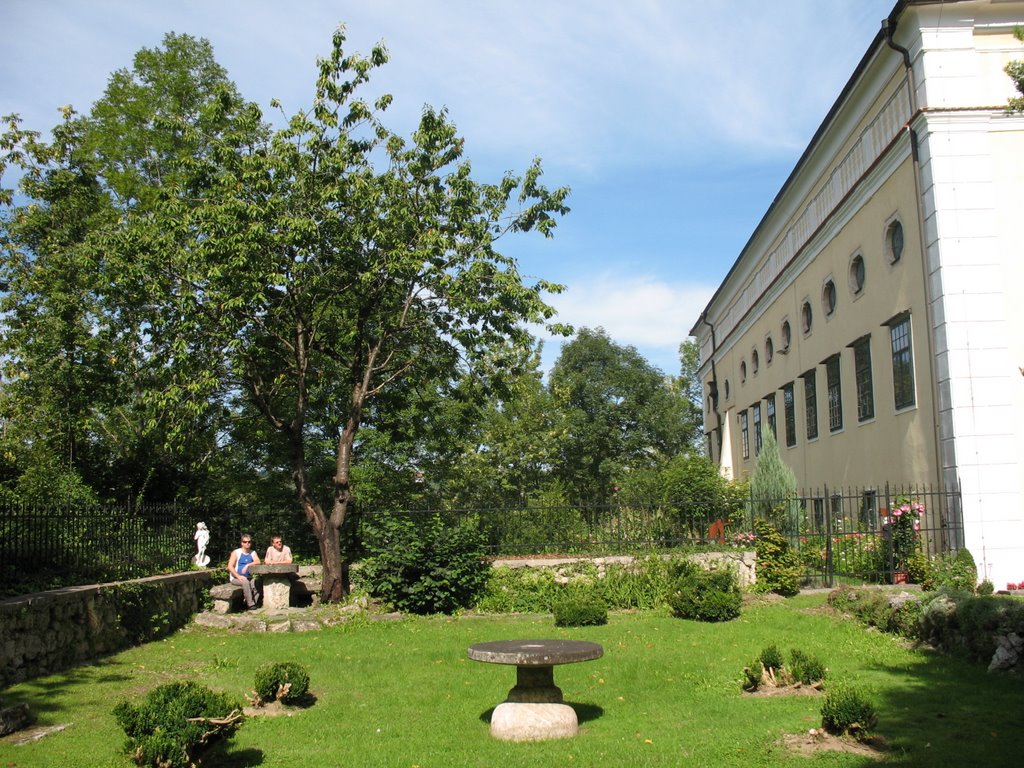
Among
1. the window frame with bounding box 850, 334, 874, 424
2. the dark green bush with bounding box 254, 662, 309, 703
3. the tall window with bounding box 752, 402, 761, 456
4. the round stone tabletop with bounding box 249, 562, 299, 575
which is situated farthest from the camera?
the tall window with bounding box 752, 402, 761, 456

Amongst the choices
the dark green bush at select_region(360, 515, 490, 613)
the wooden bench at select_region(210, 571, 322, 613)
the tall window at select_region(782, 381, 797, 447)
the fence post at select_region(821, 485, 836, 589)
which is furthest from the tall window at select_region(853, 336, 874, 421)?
the wooden bench at select_region(210, 571, 322, 613)

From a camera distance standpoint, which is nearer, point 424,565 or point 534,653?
point 534,653

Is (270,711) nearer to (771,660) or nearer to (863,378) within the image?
(771,660)

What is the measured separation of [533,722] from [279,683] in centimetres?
278

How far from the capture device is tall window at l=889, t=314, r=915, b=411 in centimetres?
1823

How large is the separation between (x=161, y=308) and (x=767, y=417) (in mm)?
22042

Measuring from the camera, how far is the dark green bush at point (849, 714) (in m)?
6.90

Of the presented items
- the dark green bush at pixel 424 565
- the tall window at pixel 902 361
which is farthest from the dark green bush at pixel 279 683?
the tall window at pixel 902 361

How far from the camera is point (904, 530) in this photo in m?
16.5

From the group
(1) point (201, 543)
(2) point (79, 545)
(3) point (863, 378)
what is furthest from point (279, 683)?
(3) point (863, 378)

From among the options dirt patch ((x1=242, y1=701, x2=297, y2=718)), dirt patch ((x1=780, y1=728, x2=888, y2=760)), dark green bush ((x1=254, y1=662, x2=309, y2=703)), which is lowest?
dirt patch ((x1=242, y1=701, x2=297, y2=718))

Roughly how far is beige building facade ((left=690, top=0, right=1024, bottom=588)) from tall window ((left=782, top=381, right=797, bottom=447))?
12.8 feet

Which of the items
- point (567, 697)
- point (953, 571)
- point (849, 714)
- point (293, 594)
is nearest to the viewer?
point (849, 714)

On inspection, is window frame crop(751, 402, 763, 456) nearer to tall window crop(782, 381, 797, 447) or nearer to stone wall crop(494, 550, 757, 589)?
tall window crop(782, 381, 797, 447)
